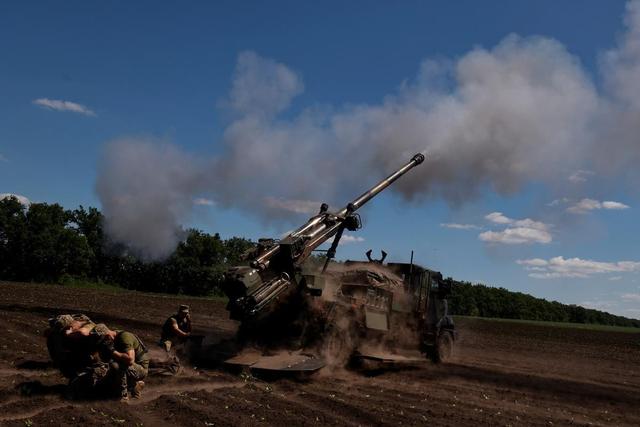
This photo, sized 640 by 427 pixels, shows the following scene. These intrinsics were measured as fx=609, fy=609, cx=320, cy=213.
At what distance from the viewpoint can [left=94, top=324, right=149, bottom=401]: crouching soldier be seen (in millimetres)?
9125

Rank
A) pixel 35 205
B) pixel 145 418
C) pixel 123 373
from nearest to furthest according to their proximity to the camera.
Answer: pixel 145 418 → pixel 123 373 → pixel 35 205

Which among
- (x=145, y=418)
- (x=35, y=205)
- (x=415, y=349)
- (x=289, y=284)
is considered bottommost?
(x=145, y=418)

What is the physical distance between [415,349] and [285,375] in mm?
5087

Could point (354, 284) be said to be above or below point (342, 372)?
above

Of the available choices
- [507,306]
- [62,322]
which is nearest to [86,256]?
[62,322]

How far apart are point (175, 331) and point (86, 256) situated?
55.3m

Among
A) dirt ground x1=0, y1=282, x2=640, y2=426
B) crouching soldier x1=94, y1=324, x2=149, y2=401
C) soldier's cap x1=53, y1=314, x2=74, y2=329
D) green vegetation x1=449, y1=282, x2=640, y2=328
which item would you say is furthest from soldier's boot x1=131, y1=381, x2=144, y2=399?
green vegetation x1=449, y1=282, x2=640, y2=328

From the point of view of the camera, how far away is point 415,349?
1639 cm

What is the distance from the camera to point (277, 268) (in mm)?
13609

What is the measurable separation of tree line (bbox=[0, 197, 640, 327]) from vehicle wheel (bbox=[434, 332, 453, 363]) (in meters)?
39.9

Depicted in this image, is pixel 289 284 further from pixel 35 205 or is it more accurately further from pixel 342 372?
pixel 35 205

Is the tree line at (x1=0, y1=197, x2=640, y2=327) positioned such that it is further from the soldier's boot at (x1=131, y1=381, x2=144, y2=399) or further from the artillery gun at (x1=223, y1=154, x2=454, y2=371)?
the soldier's boot at (x1=131, y1=381, x2=144, y2=399)

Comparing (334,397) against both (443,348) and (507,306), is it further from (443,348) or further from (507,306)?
(507,306)

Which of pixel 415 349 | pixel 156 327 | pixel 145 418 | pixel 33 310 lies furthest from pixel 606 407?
pixel 33 310
